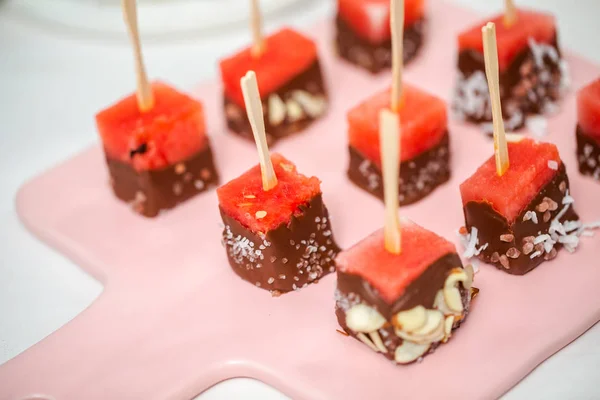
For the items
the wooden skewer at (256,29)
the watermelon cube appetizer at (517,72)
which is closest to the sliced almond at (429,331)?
the watermelon cube appetizer at (517,72)

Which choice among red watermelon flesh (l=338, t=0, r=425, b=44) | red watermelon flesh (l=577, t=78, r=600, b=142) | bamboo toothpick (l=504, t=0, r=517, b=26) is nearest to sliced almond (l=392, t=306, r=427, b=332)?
red watermelon flesh (l=577, t=78, r=600, b=142)

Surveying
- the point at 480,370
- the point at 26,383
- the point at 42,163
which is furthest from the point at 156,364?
the point at 42,163

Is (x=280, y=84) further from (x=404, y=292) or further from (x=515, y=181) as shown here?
(x=404, y=292)

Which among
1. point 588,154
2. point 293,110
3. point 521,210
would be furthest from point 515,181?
point 293,110

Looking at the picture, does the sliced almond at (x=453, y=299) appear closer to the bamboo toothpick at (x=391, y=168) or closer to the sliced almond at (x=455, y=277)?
the sliced almond at (x=455, y=277)

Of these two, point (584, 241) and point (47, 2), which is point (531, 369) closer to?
point (584, 241)
